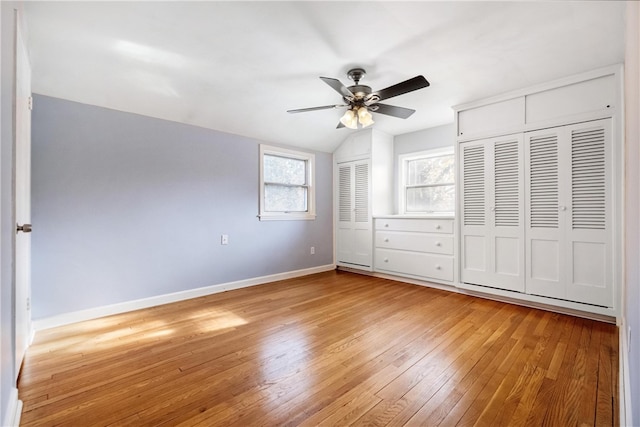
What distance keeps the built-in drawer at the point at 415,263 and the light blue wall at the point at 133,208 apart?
161 cm

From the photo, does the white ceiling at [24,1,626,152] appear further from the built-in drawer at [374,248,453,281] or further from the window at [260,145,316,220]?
the built-in drawer at [374,248,453,281]

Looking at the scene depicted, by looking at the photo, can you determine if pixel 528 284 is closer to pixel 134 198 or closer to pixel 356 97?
pixel 356 97

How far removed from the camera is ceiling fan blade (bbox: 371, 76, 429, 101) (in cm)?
218

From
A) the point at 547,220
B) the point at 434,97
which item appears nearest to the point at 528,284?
the point at 547,220

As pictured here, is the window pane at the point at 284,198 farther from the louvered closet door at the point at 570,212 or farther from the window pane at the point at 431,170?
the louvered closet door at the point at 570,212

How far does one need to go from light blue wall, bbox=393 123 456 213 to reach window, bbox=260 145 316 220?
52.3 inches

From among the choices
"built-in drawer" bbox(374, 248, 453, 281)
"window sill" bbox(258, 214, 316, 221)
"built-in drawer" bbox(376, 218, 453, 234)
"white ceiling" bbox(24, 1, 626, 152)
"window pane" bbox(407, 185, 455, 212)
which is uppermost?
"white ceiling" bbox(24, 1, 626, 152)

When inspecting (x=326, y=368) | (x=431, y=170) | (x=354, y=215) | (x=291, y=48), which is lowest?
(x=326, y=368)

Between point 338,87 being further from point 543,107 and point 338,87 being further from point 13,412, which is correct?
point 13,412

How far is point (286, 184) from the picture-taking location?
4375mm

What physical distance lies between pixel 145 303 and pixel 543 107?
4.45 metres

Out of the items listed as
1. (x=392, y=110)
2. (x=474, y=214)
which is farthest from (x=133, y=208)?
(x=474, y=214)

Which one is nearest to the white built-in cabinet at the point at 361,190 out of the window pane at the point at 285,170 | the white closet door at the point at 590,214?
the window pane at the point at 285,170

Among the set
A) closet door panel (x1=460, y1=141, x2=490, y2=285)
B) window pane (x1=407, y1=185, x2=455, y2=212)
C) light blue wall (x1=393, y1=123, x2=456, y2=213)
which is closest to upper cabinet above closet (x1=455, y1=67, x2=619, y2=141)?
closet door panel (x1=460, y1=141, x2=490, y2=285)
